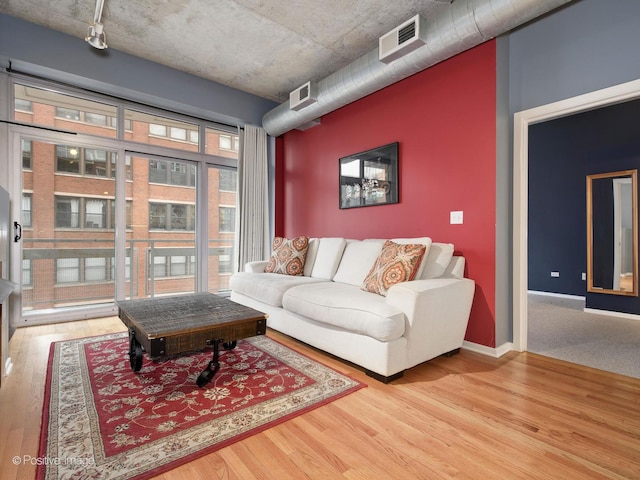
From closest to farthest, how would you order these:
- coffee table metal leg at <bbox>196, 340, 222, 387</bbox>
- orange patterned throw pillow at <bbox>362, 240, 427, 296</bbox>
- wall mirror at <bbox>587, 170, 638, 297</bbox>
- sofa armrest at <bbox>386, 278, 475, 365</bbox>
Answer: coffee table metal leg at <bbox>196, 340, 222, 387</bbox>, sofa armrest at <bbox>386, 278, 475, 365</bbox>, orange patterned throw pillow at <bbox>362, 240, 427, 296</bbox>, wall mirror at <bbox>587, 170, 638, 297</bbox>

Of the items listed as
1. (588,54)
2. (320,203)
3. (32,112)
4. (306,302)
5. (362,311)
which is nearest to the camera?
(362,311)

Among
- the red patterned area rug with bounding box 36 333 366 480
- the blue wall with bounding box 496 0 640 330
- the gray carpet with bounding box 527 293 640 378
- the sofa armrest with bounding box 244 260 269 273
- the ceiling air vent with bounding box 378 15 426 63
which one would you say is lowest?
the gray carpet with bounding box 527 293 640 378

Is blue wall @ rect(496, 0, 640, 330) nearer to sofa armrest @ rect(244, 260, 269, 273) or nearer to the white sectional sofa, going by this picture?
the white sectional sofa

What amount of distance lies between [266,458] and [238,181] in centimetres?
401

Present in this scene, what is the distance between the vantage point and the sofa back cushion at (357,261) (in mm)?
3201

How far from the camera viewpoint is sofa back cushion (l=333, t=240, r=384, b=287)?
3.20 m

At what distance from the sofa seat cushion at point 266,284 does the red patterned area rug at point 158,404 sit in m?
0.53

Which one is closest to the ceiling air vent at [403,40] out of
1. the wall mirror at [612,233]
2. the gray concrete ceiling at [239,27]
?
the gray concrete ceiling at [239,27]

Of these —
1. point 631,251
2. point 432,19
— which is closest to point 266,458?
point 432,19

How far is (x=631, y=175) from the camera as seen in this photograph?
4242 mm

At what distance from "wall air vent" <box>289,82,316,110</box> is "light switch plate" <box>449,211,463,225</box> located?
213 centimetres

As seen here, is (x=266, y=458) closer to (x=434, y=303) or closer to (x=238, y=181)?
(x=434, y=303)

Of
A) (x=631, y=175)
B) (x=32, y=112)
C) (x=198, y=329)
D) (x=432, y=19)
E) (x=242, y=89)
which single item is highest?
(x=242, y=89)

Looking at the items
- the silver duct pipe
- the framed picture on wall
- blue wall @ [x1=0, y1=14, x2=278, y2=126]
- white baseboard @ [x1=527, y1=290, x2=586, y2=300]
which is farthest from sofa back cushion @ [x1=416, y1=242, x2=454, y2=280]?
white baseboard @ [x1=527, y1=290, x2=586, y2=300]
